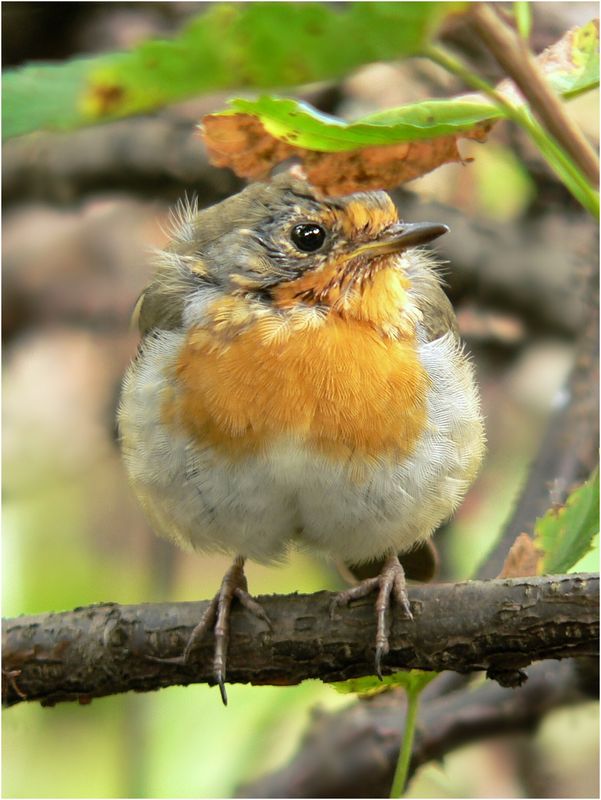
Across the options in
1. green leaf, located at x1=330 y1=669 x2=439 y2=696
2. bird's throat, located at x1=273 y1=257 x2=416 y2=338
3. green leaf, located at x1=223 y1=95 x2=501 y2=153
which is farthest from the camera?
bird's throat, located at x1=273 y1=257 x2=416 y2=338

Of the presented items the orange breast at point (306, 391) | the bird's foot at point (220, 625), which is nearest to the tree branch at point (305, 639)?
the bird's foot at point (220, 625)

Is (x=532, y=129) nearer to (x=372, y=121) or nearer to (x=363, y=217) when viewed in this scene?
(x=372, y=121)

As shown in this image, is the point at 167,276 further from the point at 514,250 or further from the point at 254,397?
the point at 514,250

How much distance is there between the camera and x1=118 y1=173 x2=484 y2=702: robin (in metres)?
2.47

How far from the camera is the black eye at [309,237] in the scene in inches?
105

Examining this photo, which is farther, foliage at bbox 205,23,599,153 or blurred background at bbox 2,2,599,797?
blurred background at bbox 2,2,599,797

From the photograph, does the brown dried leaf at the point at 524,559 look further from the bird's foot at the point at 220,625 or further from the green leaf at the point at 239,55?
the green leaf at the point at 239,55

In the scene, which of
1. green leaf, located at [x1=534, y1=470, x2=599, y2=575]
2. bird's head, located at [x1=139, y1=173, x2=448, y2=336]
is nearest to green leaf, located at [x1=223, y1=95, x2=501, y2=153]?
green leaf, located at [x1=534, y1=470, x2=599, y2=575]

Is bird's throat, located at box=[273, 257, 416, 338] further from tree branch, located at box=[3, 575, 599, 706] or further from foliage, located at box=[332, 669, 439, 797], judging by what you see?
foliage, located at box=[332, 669, 439, 797]

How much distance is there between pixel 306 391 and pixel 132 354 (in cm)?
208

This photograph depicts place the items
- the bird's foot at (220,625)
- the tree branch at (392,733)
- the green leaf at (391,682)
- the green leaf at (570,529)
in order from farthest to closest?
the tree branch at (392,733), the bird's foot at (220,625), the green leaf at (391,682), the green leaf at (570,529)

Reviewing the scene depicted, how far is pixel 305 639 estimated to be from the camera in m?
2.38

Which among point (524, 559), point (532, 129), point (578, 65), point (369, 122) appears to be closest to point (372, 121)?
point (369, 122)

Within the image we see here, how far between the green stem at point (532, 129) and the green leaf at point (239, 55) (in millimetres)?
39
